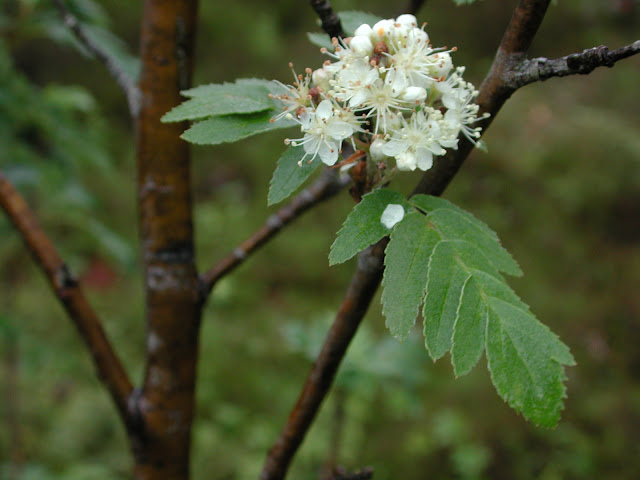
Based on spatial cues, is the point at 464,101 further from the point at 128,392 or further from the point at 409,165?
the point at 128,392

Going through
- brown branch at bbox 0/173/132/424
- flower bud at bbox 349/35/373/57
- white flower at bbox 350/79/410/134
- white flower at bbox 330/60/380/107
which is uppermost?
flower bud at bbox 349/35/373/57

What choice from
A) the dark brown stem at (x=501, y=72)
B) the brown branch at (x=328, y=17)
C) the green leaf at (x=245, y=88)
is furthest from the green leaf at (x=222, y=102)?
the dark brown stem at (x=501, y=72)

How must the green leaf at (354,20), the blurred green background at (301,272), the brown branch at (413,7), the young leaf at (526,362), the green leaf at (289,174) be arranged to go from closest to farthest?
the young leaf at (526,362), the green leaf at (289,174), the green leaf at (354,20), the brown branch at (413,7), the blurred green background at (301,272)

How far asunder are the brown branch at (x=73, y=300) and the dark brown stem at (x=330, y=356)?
0.29 metres

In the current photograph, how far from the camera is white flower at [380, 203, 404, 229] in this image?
1.91 ft

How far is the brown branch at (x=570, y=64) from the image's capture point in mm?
529

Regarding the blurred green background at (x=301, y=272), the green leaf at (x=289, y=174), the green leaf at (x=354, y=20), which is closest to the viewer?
the green leaf at (x=289, y=174)

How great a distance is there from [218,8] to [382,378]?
12.0ft

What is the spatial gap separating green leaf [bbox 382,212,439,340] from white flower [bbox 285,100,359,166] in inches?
4.4

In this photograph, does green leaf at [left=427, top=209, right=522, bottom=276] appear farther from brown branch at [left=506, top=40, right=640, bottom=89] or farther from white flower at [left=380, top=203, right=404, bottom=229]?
brown branch at [left=506, top=40, right=640, bottom=89]

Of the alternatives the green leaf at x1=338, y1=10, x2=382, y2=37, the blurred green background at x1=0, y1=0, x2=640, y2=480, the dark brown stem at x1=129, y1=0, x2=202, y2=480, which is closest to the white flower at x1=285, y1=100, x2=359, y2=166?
the green leaf at x1=338, y1=10, x2=382, y2=37

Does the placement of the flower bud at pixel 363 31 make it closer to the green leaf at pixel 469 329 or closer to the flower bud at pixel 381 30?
the flower bud at pixel 381 30

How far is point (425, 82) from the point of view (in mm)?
634

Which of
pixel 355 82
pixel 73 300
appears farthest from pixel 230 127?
pixel 73 300
